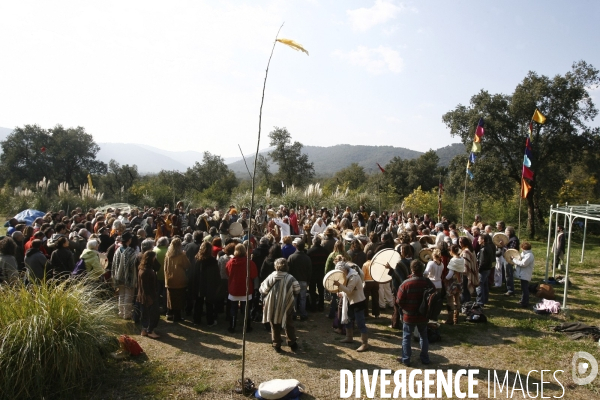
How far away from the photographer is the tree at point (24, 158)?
40.3 meters

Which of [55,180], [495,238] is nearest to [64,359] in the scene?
[495,238]

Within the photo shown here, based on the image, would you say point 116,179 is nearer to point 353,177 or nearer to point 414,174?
point 353,177

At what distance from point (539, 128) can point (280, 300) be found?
19438mm

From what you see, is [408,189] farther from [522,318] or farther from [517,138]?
[522,318]

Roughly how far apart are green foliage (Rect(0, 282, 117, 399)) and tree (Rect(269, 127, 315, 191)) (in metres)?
32.8

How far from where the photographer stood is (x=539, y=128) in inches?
784

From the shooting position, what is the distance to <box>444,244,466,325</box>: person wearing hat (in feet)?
24.5

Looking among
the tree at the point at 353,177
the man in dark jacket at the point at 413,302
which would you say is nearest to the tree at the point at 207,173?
the tree at the point at 353,177

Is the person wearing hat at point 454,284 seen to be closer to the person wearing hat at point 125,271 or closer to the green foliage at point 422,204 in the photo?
the person wearing hat at point 125,271

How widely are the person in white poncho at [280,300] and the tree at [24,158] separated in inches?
1696

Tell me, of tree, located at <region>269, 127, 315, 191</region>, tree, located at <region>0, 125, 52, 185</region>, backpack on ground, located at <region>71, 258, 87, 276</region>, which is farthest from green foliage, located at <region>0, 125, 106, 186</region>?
backpack on ground, located at <region>71, 258, 87, 276</region>

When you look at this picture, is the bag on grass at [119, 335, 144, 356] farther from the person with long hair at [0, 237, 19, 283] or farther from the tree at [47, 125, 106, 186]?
the tree at [47, 125, 106, 186]

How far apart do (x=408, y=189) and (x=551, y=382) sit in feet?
160

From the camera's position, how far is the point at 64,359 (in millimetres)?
4688
